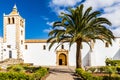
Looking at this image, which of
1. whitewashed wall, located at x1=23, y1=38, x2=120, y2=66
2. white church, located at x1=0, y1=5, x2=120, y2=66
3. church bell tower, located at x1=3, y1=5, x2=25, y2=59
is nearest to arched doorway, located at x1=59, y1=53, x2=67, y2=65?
white church, located at x1=0, y1=5, x2=120, y2=66

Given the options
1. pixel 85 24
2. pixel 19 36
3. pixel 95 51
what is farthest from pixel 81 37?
pixel 19 36

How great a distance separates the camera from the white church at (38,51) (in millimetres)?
34094

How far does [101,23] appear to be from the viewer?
21703 mm

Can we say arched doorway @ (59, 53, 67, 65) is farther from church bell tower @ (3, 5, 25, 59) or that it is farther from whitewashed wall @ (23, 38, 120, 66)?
church bell tower @ (3, 5, 25, 59)

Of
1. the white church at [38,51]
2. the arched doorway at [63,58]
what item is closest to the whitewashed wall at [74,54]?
the white church at [38,51]

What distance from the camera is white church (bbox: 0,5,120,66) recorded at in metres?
34.1

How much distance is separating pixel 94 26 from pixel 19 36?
16.7 m

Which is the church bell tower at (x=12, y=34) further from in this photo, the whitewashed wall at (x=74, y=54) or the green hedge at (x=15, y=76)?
the green hedge at (x=15, y=76)

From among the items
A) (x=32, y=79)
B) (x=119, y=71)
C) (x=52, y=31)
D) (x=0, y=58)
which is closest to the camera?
(x=32, y=79)

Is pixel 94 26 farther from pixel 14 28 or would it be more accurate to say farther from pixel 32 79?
pixel 14 28

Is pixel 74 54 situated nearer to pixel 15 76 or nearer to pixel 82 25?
pixel 82 25

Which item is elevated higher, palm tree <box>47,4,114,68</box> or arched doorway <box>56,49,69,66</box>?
palm tree <box>47,4,114,68</box>

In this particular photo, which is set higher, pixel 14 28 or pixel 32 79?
pixel 14 28

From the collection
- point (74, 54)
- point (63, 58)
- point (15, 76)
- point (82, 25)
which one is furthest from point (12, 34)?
point (15, 76)
